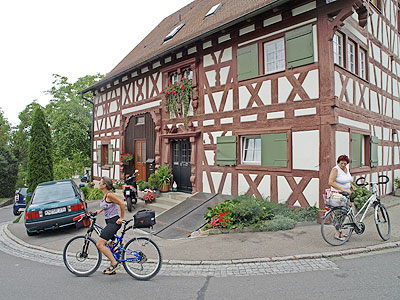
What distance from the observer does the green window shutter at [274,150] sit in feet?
25.9

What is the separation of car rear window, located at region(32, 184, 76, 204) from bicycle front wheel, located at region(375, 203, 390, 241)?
7.59 m

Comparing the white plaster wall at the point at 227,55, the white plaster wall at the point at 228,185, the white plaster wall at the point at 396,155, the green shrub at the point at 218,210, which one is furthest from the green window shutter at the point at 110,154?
the white plaster wall at the point at 396,155

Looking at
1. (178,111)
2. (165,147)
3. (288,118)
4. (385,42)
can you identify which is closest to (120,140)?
(165,147)

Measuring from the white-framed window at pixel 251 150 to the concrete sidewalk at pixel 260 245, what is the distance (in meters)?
2.56

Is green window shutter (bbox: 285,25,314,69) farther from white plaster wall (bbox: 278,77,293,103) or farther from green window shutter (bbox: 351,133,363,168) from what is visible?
green window shutter (bbox: 351,133,363,168)

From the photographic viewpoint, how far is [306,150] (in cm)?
751

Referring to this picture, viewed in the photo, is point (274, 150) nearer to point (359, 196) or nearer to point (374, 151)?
point (359, 196)

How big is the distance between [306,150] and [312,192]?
1.07 meters

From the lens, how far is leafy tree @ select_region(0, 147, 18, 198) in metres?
26.8

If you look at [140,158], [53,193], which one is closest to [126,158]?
[140,158]

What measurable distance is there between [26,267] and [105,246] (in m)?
2.08

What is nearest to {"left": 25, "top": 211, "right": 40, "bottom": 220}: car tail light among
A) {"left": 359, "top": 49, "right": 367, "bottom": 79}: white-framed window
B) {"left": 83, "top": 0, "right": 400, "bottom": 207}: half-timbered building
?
{"left": 83, "top": 0, "right": 400, "bottom": 207}: half-timbered building

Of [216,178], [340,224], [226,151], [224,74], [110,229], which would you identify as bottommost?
[340,224]

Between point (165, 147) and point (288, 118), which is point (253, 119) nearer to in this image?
point (288, 118)
